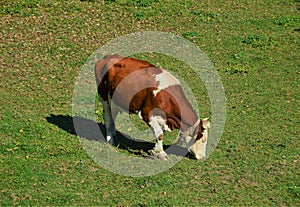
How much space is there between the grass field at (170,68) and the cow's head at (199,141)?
0.80 ft

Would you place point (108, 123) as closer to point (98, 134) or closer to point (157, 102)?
point (98, 134)

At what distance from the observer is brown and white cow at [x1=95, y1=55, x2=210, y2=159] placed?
12836 millimetres

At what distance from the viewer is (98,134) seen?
47.9ft

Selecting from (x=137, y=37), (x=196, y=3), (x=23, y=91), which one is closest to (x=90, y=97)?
(x=23, y=91)

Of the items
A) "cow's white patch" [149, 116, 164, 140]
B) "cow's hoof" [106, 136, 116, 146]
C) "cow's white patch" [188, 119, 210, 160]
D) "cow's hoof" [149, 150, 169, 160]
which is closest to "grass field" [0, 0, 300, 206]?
"cow's white patch" [188, 119, 210, 160]

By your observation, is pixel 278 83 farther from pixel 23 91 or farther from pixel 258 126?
pixel 23 91

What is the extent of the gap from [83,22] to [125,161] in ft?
30.9

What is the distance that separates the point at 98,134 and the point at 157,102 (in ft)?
7.96

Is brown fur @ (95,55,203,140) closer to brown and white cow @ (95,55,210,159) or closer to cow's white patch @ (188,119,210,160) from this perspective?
brown and white cow @ (95,55,210,159)

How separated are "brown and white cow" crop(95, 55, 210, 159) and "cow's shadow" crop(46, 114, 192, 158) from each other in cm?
52

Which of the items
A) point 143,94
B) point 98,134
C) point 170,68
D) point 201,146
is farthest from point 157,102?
point 170,68

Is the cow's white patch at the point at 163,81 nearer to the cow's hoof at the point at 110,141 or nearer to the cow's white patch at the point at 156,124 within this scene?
the cow's white patch at the point at 156,124

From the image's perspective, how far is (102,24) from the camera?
2131 cm

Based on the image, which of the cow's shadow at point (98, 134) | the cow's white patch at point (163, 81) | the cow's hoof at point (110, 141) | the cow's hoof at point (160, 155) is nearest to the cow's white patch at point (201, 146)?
the cow's shadow at point (98, 134)
